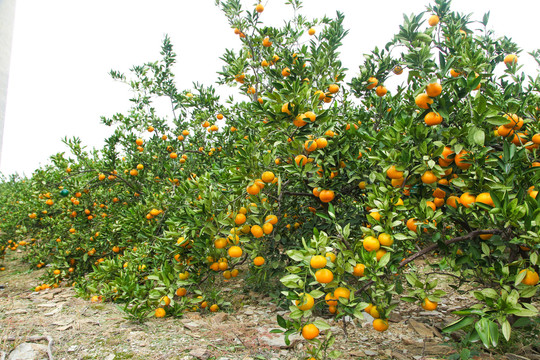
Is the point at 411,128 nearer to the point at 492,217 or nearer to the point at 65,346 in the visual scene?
the point at 492,217

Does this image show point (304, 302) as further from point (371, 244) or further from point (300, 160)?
point (300, 160)

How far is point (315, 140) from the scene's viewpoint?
247 cm

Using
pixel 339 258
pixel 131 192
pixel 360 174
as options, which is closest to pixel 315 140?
pixel 360 174

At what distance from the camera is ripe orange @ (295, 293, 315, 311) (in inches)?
66.8

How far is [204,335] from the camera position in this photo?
2.57m

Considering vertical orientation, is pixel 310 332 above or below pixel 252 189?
below

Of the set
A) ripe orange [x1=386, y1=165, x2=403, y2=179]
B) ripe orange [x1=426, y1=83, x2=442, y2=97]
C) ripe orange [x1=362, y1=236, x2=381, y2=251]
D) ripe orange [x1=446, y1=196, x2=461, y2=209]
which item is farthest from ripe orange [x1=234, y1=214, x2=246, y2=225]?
ripe orange [x1=426, y1=83, x2=442, y2=97]

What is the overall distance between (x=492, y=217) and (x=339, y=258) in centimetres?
81

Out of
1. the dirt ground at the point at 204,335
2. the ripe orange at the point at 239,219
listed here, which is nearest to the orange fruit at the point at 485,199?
the dirt ground at the point at 204,335

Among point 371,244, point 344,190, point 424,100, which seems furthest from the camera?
point 344,190

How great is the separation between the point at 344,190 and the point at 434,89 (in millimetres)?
1408

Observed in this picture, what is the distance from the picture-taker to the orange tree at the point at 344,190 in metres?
1.75

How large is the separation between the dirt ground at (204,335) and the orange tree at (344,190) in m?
0.22

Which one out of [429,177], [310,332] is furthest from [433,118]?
[310,332]
